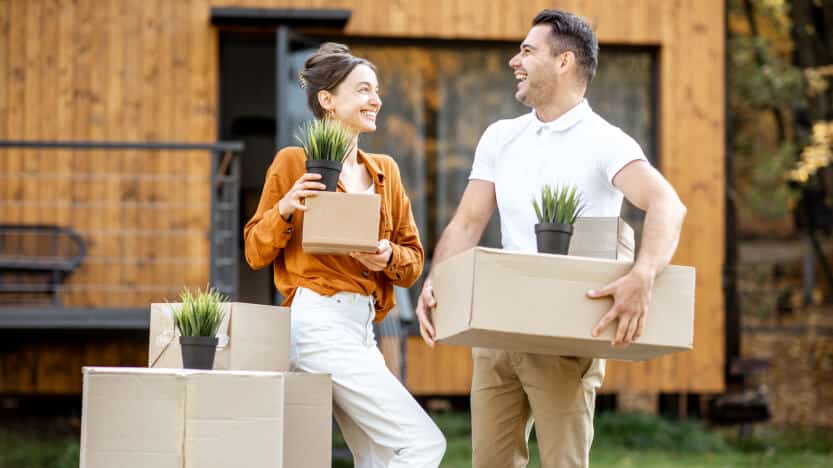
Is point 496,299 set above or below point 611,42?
below

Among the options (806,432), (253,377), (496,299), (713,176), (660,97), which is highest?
(660,97)

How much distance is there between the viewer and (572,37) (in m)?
3.61

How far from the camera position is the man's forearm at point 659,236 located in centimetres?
317

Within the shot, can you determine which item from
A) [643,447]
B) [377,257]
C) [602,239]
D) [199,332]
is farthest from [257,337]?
[643,447]

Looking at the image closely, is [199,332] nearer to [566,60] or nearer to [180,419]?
[180,419]

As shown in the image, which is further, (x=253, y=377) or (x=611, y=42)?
(x=611, y=42)

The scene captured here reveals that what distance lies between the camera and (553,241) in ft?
10.6

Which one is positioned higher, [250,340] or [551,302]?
[551,302]

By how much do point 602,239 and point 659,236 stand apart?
0.17 meters

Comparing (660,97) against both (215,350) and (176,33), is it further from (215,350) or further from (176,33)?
(215,350)

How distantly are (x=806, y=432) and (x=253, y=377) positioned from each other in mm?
8001

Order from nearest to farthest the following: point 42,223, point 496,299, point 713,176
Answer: point 496,299 → point 42,223 → point 713,176

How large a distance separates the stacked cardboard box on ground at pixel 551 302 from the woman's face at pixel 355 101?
63cm

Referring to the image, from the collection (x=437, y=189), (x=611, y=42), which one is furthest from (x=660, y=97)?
(x=437, y=189)
